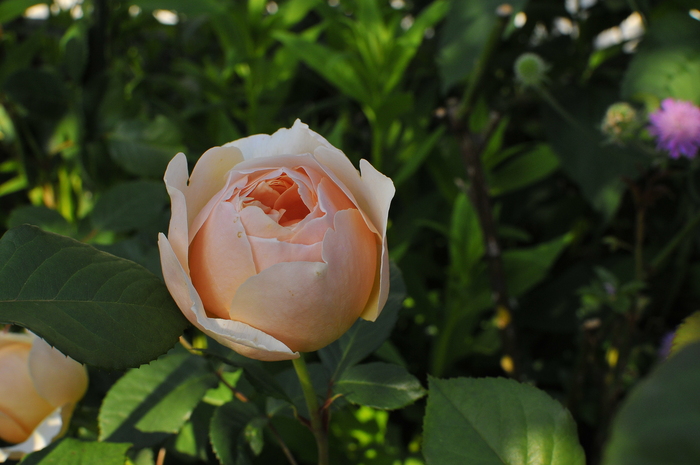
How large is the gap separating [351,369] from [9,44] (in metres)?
0.90

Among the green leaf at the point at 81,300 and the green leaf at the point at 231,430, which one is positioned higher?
the green leaf at the point at 81,300

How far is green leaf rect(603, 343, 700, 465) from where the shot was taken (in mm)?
120

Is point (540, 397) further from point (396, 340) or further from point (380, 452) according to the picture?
point (396, 340)

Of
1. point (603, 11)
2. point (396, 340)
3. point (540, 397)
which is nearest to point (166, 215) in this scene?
point (540, 397)

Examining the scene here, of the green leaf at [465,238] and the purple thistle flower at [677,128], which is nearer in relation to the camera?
the purple thistle flower at [677,128]

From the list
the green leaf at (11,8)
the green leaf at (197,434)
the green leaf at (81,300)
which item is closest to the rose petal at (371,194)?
the green leaf at (81,300)

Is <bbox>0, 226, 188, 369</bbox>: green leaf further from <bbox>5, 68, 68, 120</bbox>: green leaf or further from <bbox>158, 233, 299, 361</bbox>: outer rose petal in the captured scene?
<bbox>5, 68, 68, 120</bbox>: green leaf

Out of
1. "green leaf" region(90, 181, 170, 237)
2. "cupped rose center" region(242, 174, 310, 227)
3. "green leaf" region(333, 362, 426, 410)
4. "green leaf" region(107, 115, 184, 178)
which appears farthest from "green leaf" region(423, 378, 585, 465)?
"green leaf" region(107, 115, 184, 178)

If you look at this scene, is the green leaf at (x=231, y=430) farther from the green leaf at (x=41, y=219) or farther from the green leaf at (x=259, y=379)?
the green leaf at (x=41, y=219)

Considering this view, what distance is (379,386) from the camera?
33 centimetres

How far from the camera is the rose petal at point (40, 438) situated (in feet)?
1.22

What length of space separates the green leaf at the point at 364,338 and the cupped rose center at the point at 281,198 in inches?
3.9

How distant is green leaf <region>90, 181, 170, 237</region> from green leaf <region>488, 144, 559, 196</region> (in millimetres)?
500

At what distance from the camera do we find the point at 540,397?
298 mm
